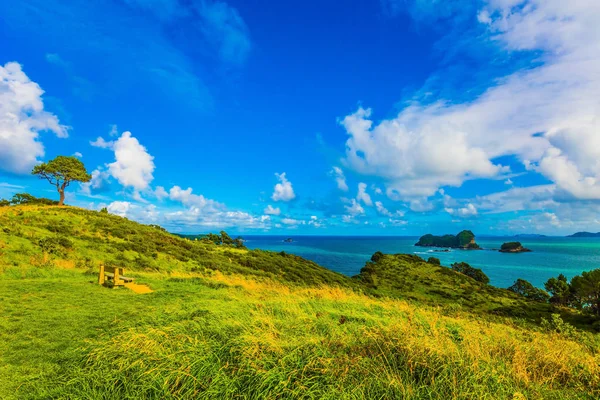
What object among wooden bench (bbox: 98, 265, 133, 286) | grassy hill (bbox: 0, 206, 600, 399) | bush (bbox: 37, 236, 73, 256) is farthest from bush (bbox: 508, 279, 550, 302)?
bush (bbox: 37, 236, 73, 256)

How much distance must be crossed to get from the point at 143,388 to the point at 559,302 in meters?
80.4

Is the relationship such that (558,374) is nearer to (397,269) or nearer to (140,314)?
(140,314)

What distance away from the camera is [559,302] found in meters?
59.3

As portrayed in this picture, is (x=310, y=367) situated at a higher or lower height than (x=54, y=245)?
lower

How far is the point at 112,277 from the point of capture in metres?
12.2

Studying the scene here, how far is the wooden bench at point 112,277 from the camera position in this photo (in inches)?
464

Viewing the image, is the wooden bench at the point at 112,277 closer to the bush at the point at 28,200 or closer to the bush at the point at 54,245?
the bush at the point at 54,245

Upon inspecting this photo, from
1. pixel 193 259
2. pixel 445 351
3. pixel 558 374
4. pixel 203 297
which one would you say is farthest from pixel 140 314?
pixel 193 259

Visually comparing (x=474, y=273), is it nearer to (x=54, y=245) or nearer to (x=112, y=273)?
(x=112, y=273)

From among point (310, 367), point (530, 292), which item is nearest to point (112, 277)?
point (310, 367)

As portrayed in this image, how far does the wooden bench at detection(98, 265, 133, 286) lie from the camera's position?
38.7ft

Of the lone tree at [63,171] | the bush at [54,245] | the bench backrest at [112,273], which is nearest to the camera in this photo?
the bench backrest at [112,273]

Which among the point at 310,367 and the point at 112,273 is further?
the point at 112,273

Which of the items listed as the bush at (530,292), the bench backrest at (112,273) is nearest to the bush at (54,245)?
the bench backrest at (112,273)
